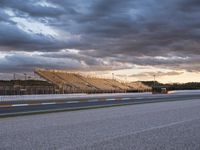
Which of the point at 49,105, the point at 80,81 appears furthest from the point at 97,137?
the point at 80,81

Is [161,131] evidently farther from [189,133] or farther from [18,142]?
[18,142]

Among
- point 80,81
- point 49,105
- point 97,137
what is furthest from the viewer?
point 80,81

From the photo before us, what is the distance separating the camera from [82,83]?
103812 millimetres

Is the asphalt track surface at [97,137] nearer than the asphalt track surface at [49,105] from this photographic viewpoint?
Yes

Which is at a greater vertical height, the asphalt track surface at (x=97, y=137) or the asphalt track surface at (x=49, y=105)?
the asphalt track surface at (x=49, y=105)

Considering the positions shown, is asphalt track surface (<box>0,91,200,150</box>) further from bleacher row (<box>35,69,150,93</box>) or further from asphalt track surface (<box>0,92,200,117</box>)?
bleacher row (<box>35,69,150,93</box>)

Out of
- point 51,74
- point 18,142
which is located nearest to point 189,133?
point 18,142

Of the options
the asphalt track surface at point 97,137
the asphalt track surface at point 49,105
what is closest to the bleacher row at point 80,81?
the asphalt track surface at point 49,105

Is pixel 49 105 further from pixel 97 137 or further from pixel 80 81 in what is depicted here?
pixel 80 81

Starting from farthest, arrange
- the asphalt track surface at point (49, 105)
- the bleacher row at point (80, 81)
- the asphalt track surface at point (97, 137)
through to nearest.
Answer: the bleacher row at point (80, 81)
the asphalt track surface at point (49, 105)
the asphalt track surface at point (97, 137)

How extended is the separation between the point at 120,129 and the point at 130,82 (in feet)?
365

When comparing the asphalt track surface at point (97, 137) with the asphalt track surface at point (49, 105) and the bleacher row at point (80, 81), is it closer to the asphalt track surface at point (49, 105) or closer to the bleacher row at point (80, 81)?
the asphalt track surface at point (49, 105)

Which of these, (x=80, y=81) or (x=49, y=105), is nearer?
(x=49, y=105)

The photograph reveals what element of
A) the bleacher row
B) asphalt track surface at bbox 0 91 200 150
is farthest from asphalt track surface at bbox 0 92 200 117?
the bleacher row
